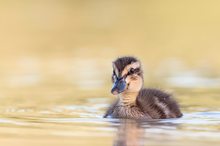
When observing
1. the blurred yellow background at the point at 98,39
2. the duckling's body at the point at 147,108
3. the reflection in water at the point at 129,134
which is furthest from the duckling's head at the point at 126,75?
the blurred yellow background at the point at 98,39

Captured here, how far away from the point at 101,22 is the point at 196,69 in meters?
8.57

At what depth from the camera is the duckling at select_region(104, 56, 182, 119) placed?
35.6 ft

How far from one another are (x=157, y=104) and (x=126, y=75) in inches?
26.9

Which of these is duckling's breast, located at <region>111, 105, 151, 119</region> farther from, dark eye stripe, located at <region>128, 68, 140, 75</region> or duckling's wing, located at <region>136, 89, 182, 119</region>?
dark eye stripe, located at <region>128, 68, 140, 75</region>

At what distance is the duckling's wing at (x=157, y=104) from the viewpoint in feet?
36.6

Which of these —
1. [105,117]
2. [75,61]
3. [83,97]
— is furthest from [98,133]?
[75,61]

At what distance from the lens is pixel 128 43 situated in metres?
20.5

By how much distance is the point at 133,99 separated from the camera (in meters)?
11.2

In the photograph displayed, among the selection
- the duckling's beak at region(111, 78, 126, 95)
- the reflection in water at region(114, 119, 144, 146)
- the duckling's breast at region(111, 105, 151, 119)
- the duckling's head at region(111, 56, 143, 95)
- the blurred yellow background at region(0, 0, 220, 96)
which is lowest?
the reflection in water at region(114, 119, 144, 146)

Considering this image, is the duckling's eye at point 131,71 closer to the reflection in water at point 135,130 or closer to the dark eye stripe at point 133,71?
the dark eye stripe at point 133,71

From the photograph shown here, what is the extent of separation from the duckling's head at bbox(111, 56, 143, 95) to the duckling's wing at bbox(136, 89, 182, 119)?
239 millimetres

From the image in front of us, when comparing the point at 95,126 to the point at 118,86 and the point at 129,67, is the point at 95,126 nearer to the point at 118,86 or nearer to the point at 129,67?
the point at 118,86

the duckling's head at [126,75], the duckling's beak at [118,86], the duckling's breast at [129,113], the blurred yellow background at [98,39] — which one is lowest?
the duckling's breast at [129,113]

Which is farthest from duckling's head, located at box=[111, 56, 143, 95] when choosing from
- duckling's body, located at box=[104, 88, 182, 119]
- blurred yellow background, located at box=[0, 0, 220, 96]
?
blurred yellow background, located at box=[0, 0, 220, 96]
